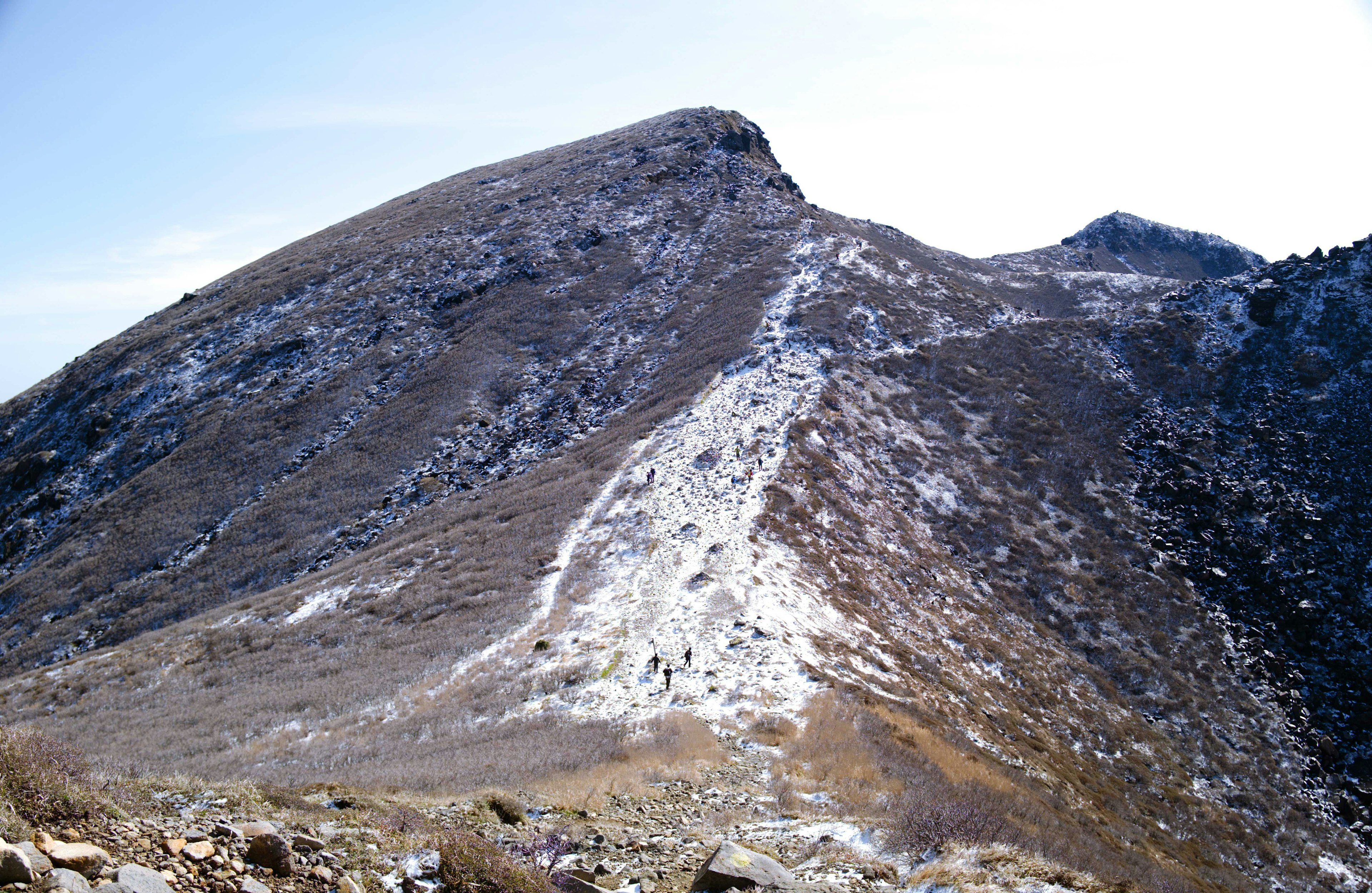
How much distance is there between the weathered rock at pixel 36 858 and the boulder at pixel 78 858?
0.06 metres

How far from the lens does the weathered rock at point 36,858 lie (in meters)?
6.21

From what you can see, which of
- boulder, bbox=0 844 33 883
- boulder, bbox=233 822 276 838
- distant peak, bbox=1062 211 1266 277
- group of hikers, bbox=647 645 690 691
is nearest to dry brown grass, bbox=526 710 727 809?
group of hikers, bbox=647 645 690 691

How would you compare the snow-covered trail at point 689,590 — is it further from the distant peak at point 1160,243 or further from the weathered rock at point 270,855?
the distant peak at point 1160,243

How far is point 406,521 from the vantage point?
43750 mm

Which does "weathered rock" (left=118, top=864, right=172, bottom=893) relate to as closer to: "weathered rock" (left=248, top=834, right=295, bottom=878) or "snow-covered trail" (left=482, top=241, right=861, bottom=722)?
"weathered rock" (left=248, top=834, right=295, bottom=878)

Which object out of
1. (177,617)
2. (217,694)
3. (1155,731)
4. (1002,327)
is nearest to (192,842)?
(217,694)

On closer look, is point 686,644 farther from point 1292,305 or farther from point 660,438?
point 1292,305

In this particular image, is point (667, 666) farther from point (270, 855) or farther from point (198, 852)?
point (198, 852)

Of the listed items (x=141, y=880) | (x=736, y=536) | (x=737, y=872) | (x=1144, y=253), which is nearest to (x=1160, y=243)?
(x=1144, y=253)

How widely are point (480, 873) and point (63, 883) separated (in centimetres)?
454

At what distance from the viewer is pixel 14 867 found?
5898 mm

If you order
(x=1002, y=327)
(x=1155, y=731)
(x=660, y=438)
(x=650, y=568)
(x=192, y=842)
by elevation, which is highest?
(x=1002, y=327)

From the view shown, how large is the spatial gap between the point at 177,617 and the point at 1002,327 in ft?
204

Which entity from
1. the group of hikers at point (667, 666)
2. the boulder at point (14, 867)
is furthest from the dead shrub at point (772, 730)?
the boulder at point (14, 867)
